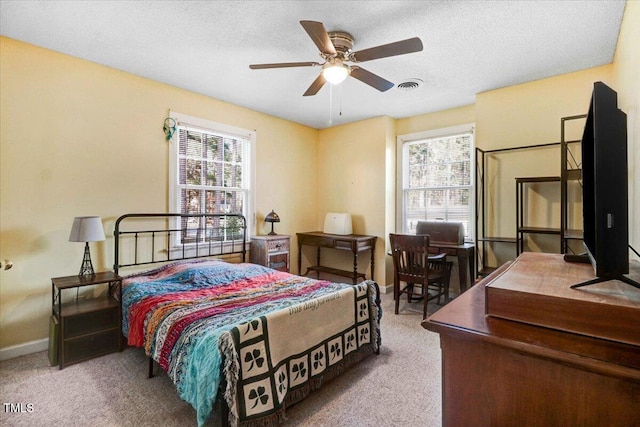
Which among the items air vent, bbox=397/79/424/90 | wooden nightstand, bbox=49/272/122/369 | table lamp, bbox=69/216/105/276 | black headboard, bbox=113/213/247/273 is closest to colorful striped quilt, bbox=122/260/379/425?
wooden nightstand, bbox=49/272/122/369

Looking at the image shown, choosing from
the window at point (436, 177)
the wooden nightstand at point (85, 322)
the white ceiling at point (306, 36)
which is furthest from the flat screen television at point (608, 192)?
the window at point (436, 177)

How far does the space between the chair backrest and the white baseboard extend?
3.43 metres

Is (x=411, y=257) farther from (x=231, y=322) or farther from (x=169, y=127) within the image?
(x=169, y=127)

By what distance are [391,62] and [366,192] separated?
2102 mm

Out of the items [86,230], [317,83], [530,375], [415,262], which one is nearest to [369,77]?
[317,83]

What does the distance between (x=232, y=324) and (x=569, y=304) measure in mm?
1640

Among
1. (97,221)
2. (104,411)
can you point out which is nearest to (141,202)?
(97,221)

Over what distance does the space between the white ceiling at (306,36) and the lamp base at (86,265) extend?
5.72 ft

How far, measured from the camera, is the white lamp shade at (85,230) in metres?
2.58

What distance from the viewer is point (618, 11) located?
2092 millimetres

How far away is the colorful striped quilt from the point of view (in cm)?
164

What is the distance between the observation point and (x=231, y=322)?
1.92 m

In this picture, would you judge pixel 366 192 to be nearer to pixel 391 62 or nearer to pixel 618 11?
pixel 391 62

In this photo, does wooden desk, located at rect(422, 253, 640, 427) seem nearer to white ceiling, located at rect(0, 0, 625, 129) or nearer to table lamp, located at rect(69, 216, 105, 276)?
white ceiling, located at rect(0, 0, 625, 129)
